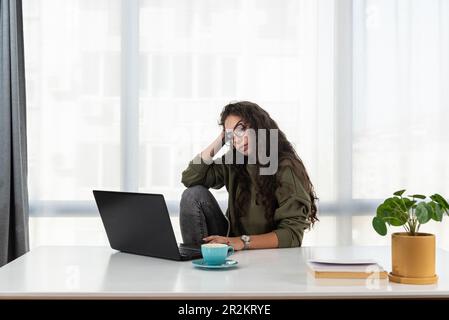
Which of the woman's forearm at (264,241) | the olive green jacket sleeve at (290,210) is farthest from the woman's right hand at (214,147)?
the woman's forearm at (264,241)

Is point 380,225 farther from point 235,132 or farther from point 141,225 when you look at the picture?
point 235,132

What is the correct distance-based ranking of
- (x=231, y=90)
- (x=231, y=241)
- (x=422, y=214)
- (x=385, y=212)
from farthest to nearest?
(x=231, y=90), (x=231, y=241), (x=385, y=212), (x=422, y=214)

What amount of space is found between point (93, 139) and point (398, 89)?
184cm

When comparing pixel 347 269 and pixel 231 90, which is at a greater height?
pixel 231 90

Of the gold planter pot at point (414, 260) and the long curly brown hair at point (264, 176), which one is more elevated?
the long curly brown hair at point (264, 176)

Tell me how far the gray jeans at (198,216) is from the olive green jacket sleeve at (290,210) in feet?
0.87

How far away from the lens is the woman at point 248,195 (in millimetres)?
2268

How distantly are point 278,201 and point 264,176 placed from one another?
5.0 inches

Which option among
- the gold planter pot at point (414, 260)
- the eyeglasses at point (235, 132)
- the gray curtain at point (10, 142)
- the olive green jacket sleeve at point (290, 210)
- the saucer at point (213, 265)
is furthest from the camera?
the gray curtain at point (10, 142)

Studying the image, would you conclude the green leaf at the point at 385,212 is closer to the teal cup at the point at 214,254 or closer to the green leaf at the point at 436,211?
the green leaf at the point at 436,211

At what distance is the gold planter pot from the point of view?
60.8 inches

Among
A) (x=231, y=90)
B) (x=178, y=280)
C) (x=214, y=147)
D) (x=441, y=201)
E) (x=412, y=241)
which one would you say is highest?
(x=231, y=90)

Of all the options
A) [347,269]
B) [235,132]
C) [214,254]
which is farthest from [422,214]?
[235,132]

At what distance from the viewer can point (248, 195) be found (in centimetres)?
251
